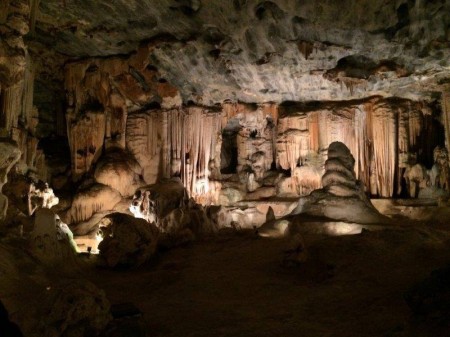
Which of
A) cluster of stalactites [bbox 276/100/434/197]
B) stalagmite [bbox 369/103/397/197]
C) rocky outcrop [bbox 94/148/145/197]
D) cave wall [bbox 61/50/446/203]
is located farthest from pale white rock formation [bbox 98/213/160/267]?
stalagmite [bbox 369/103/397/197]

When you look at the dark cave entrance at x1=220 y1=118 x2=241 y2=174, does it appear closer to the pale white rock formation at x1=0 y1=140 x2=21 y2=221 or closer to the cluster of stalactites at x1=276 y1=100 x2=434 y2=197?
the cluster of stalactites at x1=276 y1=100 x2=434 y2=197

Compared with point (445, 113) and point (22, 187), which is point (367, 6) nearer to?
point (445, 113)

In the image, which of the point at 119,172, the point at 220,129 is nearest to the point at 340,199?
the point at 220,129

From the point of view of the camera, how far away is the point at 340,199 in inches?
474

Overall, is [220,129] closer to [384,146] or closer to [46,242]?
[384,146]

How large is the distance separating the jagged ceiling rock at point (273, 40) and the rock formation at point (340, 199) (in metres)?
3.65

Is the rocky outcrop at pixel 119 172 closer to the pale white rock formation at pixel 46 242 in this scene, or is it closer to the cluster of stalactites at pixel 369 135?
the cluster of stalactites at pixel 369 135

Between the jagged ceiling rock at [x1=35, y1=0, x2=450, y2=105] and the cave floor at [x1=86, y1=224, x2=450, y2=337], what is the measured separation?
6077 mm

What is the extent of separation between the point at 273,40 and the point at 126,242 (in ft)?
25.8

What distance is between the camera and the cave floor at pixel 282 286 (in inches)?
209

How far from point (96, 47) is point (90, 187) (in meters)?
5.48

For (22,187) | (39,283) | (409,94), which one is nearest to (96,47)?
(22,187)

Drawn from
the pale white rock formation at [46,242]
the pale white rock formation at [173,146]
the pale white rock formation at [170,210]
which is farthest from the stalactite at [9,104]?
the pale white rock formation at [173,146]

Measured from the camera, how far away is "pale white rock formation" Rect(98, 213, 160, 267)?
943 centimetres
